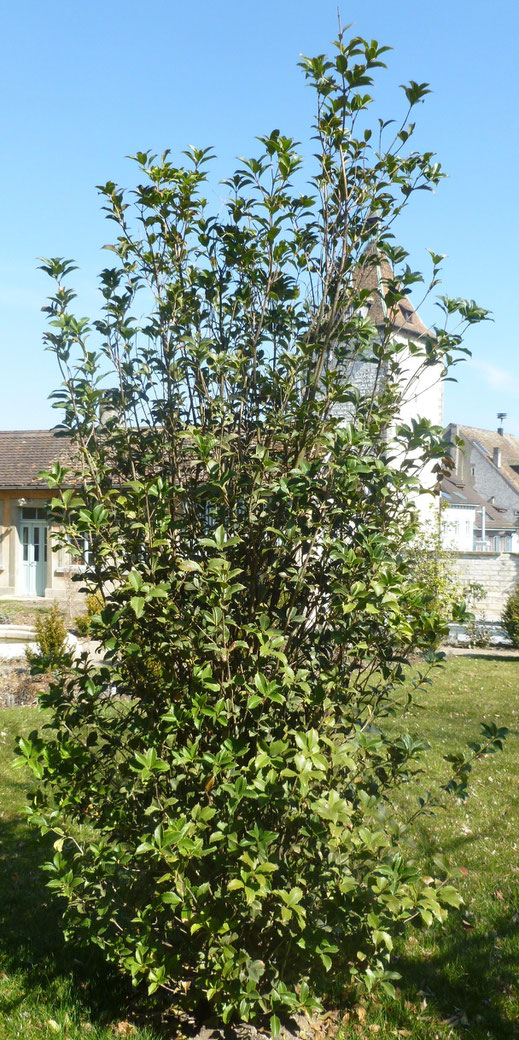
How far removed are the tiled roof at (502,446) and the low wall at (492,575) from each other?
1345 inches

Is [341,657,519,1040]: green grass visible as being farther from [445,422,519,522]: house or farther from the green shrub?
[445,422,519,522]: house

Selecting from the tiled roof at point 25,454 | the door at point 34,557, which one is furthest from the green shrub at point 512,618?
the door at point 34,557

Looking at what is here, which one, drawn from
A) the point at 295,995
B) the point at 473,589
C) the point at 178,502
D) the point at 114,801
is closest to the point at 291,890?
the point at 295,995

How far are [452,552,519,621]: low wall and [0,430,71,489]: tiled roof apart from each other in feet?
41.8

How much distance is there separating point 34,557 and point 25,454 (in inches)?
154

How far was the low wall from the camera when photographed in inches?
805

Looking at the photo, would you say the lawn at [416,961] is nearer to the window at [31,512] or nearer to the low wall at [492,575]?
the low wall at [492,575]

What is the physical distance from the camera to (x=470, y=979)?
4113 millimetres

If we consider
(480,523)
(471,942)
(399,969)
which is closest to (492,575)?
(471,942)

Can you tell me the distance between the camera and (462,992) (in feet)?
13.1

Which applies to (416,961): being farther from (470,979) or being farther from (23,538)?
(23,538)

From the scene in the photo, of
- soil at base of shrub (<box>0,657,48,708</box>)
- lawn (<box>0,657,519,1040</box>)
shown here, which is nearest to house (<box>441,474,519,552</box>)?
soil at base of shrub (<box>0,657,48,708</box>)

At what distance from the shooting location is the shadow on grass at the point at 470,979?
373cm

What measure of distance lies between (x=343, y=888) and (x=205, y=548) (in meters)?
1.49
